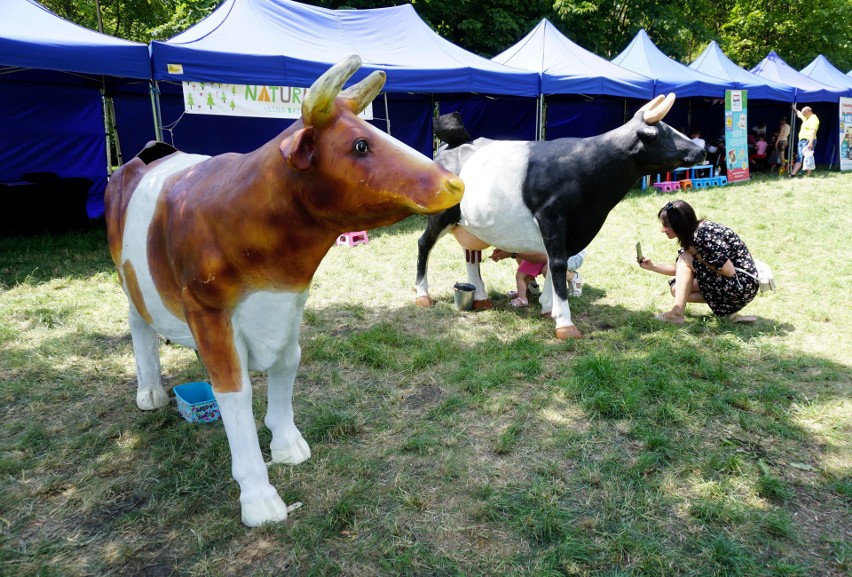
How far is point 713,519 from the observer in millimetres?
2195

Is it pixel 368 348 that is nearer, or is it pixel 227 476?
pixel 227 476

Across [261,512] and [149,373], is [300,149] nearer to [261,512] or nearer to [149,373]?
[261,512]

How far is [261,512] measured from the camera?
2.16m

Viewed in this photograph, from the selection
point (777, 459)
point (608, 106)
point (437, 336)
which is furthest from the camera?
point (608, 106)

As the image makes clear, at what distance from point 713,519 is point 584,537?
0.53 metres

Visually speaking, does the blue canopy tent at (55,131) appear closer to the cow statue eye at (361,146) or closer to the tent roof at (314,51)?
the tent roof at (314,51)

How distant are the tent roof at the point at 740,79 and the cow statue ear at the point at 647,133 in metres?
10.4

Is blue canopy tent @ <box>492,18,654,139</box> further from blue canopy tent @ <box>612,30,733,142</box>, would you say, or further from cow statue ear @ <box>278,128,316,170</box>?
cow statue ear @ <box>278,128,316,170</box>

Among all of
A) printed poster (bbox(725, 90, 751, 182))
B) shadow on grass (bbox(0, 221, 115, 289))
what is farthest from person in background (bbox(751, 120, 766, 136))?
shadow on grass (bbox(0, 221, 115, 289))

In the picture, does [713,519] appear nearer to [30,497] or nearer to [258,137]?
[30,497]

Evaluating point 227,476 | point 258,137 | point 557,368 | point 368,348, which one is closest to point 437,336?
point 368,348

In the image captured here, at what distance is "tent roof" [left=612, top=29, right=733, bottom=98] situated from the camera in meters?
11.1

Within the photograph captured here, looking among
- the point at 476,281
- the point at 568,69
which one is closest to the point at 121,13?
the point at 568,69

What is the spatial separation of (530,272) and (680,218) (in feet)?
4.10
